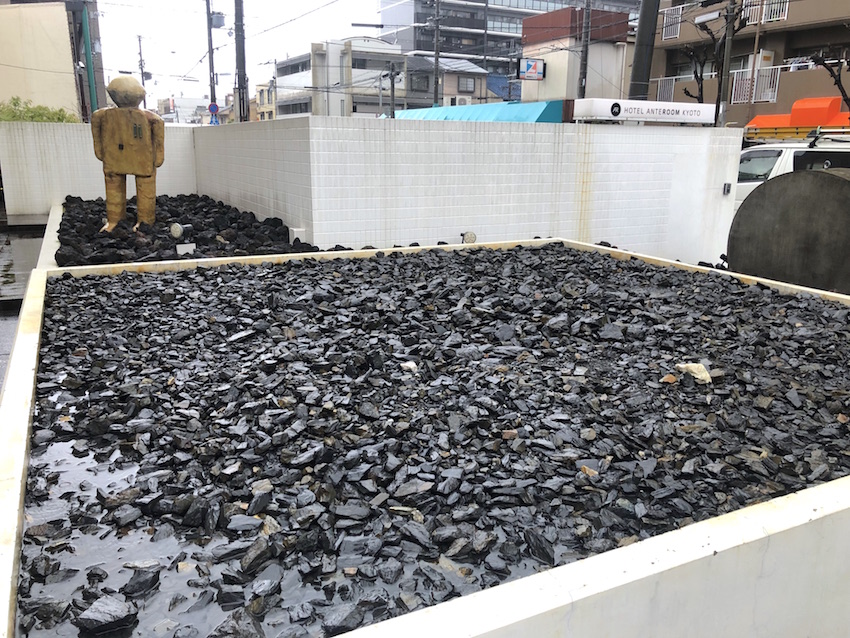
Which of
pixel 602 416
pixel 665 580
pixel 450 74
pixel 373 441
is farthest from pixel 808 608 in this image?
pixel 450 74

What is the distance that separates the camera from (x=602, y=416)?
10.4 ft

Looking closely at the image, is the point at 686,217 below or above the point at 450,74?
below

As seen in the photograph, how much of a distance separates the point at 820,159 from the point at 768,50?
816 inches

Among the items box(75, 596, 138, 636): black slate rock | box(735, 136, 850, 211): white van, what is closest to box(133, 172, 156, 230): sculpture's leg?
box(75, 596, 138, 636): black slate rock

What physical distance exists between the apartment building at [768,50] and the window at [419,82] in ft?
102

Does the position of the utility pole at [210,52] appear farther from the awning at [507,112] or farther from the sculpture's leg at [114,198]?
the sculpture's leg at [114,198]

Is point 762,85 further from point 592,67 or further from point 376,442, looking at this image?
point 376,442

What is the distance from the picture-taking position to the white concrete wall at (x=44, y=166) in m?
11.6

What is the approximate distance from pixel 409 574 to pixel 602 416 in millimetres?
1420

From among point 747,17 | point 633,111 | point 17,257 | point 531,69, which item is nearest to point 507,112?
point 633,111

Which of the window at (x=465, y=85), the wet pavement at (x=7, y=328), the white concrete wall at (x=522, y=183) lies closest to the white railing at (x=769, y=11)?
the white concrete wall at (x=522, y=183)

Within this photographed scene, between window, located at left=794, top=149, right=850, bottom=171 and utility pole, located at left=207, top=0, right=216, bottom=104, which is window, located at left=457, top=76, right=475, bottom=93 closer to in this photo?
utility pole, located at left=207, top=0, right=216, bottom=104

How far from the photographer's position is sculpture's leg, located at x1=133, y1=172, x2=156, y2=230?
816 cm

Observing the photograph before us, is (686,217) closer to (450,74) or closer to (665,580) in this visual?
(665,580)
